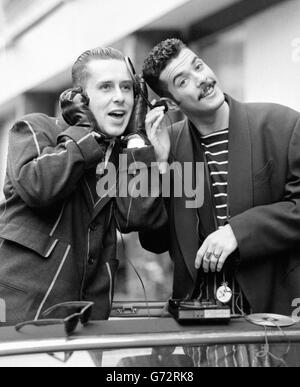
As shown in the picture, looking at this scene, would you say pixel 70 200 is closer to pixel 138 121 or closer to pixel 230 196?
pixel 138 121

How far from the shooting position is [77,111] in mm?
2545

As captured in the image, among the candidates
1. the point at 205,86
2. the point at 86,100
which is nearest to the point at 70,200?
the point at 86,100

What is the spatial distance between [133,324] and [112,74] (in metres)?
1.07

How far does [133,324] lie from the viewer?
195cm

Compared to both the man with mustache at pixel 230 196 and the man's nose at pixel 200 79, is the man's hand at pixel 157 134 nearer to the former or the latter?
the man with mustache at pixel 230 196

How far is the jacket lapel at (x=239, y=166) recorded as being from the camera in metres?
2.66

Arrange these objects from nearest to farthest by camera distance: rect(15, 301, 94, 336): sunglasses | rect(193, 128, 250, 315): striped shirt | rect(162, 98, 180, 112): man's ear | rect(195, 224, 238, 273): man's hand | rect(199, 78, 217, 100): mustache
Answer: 1. rect(15, 301, 94, 336): sunglasses
2. rect(195, 224, 238, 273): man's hand
3. rect(193, 128, 250, 315): striped shirt
4. rect(199, 78, 217, 100): mustache
5. rect(162, 98, 180, 112): man's ear

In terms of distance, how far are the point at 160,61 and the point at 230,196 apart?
0.67 m

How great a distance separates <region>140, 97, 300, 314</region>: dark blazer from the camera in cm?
254

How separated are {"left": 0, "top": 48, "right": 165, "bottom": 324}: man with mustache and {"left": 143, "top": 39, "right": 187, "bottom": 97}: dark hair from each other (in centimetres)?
26

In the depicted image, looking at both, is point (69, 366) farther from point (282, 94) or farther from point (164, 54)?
point (282, 94)

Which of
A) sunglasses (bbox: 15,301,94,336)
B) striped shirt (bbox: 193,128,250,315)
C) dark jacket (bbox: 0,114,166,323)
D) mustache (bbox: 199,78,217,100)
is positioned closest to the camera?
sunglasses (bbox: 15,301,94,336)
